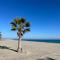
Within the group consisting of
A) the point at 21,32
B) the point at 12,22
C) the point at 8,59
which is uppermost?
the point at 12,22

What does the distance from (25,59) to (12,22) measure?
29.0ft

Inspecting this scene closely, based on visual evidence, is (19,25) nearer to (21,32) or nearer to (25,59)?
(21,32)

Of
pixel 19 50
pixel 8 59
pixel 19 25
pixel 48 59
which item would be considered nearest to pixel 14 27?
pixel 19 25

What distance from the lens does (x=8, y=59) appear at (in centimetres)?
1582

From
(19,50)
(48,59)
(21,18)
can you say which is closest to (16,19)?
(21,18)

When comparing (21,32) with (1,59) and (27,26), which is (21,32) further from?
(1,59)

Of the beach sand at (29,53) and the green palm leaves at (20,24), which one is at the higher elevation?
the green palm leaves at (20,24)

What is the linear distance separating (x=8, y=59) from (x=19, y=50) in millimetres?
6457

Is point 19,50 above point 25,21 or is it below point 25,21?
below

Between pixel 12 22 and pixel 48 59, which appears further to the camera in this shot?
pixel 12 22

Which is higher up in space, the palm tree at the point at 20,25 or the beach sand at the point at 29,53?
the palm tree at the point at 20,25

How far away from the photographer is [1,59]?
15.6 meters

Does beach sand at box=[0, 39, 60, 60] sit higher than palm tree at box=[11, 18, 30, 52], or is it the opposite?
palm tree at box=[11, 18, 30, 52]

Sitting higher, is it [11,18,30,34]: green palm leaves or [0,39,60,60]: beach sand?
[11,18,30,34]: green palm leaves
